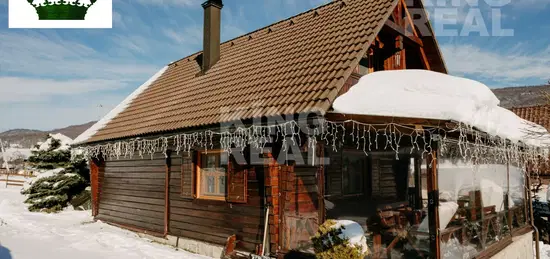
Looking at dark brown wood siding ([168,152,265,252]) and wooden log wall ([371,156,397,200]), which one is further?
wooden log wall ([371,156,397,200])

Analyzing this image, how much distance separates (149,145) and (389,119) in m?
6.49

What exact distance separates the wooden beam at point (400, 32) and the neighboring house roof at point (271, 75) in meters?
0.50

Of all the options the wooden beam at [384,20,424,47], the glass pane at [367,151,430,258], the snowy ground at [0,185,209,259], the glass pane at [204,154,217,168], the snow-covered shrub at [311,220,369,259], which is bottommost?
the snowy ground at [0,185,209,259]

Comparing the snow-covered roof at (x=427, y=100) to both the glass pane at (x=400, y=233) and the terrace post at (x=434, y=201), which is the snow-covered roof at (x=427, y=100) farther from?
the glass pane at (x=400, y=233)

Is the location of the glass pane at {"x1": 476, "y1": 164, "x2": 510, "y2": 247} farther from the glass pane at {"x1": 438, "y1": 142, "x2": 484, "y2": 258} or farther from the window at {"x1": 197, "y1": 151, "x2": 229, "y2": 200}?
the window at {"x1": 197, "y1": 151, "x2": 229, "y2": 200}

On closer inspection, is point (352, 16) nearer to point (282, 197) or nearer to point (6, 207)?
point (282, 197)

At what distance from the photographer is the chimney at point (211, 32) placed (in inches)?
473

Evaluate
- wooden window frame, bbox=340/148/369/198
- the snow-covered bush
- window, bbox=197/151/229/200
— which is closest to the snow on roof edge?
the snow-covered bush

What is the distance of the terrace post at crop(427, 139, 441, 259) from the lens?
6.19m

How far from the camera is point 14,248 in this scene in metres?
7.74

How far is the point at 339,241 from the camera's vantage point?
591cm

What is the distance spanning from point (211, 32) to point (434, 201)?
8.66 metres

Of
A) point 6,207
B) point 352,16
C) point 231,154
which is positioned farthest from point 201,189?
point 6,207

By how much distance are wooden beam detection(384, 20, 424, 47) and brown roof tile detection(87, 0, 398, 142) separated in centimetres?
58
